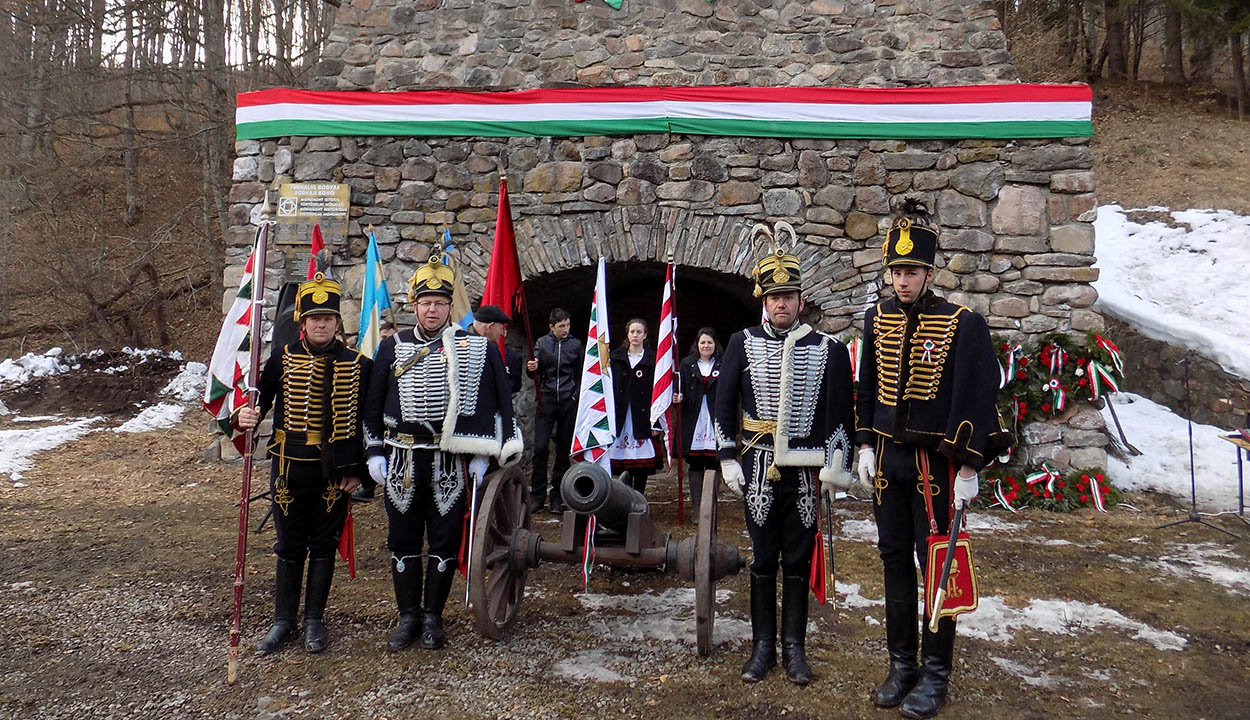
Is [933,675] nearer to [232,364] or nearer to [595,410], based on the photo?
[595,410]

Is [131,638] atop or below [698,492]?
below

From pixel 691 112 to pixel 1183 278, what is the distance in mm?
7135

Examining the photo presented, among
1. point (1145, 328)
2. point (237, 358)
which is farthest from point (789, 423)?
point (1145, 328)

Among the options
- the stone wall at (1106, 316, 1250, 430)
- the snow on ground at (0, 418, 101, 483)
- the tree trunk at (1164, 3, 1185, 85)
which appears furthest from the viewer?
the tree trunk at (1164, 3, 1185, 85)

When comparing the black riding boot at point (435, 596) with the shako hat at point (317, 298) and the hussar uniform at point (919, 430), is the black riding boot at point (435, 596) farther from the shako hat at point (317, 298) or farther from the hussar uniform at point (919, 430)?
the hussar uniform at point (919, 430)

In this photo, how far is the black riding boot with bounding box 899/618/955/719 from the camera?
3230mm

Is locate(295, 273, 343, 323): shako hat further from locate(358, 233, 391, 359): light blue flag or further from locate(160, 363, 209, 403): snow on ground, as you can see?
locate(160, 363, 209, 403): snow on ground

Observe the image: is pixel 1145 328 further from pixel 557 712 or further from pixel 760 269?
pixel 557 712

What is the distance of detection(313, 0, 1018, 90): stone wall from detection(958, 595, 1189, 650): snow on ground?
467 cm

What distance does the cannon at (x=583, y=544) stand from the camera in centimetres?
366

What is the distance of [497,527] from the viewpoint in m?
4.12

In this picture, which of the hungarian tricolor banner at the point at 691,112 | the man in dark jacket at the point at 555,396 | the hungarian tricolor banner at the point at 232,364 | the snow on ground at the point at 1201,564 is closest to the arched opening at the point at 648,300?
the man in dark jacket at the point at 555,396

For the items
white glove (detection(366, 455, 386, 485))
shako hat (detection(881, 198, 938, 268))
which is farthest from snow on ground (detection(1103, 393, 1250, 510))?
white glove (detection(366, 455, 386, 485))

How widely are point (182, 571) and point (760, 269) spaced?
4.01 m
